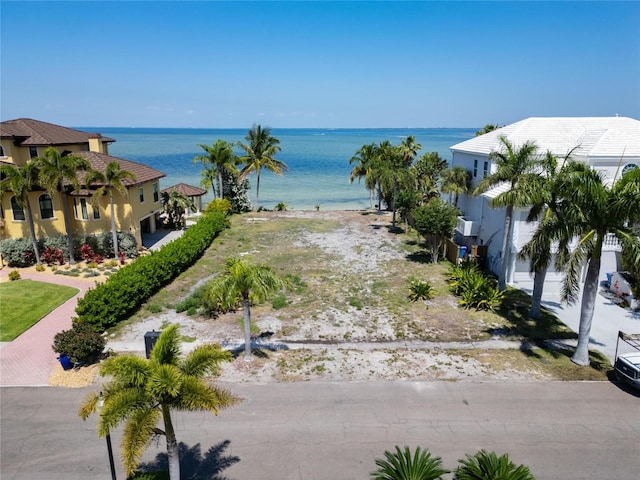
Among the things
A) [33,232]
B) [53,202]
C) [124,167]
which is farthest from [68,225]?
[124,167]

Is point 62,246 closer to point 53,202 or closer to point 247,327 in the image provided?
point 53,202

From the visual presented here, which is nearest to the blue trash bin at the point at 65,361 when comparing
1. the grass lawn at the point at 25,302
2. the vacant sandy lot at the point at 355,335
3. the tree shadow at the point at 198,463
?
the vacant sandy lot at the point at 355,335

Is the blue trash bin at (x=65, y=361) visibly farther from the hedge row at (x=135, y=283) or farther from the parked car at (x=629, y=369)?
the parked car at (x=629, y=369)

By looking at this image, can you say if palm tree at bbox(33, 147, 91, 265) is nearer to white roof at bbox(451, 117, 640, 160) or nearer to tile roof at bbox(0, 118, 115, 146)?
tile roof at bbox(0, 118, 115, 146)

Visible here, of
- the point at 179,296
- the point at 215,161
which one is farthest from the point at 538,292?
the point at 215,161

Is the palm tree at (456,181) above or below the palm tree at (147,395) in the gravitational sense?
above

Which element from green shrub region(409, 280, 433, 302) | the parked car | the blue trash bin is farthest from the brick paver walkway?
the parked car

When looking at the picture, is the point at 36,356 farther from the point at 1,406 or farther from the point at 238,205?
the point at 238,205
